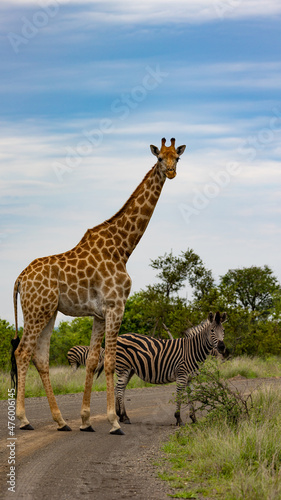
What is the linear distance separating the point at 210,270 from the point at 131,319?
15.6ft

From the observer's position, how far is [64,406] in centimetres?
1339

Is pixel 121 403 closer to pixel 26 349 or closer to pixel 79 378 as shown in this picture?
pixel 26 349

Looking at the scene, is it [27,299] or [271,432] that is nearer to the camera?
[271,432]

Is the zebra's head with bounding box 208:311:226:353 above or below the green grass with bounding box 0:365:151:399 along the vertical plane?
above

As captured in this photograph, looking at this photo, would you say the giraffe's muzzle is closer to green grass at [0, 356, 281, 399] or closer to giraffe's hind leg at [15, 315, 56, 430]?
giraffe's hind leg at [15, 315, 56, 430]

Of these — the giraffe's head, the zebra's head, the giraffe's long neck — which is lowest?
the zebra's head

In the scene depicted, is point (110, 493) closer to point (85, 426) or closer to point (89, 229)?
point (85, 426)

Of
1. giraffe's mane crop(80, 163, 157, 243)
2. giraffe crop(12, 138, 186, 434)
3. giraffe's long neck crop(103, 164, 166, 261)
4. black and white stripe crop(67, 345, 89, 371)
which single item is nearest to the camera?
giraffe crop(12, 138, 186, 434)

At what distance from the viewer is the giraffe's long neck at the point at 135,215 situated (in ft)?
34.1

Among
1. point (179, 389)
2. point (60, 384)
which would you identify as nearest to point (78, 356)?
point (60, 384)

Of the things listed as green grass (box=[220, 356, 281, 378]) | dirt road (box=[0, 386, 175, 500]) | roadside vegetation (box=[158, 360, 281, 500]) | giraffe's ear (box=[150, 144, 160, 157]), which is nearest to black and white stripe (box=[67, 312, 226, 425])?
dirt road (box=[0, 386, 175, 500])

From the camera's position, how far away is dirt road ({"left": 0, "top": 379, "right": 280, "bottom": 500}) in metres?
6.50

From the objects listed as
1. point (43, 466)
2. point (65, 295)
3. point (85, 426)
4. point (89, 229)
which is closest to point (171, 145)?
point (89, 229)

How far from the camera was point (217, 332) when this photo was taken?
1138 cm
